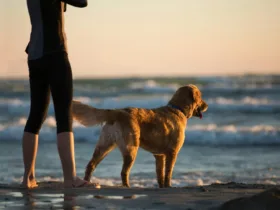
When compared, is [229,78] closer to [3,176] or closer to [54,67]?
[3,176]

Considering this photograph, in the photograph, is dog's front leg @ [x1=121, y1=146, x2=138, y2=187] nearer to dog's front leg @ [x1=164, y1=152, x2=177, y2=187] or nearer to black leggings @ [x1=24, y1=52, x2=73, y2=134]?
dog's front leg @ [x1=164, y1=152, x2=177, y2=187]

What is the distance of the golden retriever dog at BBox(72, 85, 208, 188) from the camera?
22.3 feet

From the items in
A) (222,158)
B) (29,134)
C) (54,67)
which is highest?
(54,67)

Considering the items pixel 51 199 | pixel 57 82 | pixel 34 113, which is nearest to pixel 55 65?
pixel 57 82

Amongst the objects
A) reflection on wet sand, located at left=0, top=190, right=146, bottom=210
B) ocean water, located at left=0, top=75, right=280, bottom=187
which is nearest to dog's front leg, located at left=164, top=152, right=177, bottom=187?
ocean water, located at left=0, top=75, right=280, bottom=187

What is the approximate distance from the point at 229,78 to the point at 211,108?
687 inches

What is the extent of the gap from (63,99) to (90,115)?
942 mm

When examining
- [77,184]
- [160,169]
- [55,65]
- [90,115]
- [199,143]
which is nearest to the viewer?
[55,65]

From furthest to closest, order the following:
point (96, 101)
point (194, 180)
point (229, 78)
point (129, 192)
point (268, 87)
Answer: point (229, 78) → point (268, 87) → point (96, 101) → point (194, 180) → point (129, 192)

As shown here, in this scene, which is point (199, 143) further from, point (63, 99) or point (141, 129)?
point (63, 99)

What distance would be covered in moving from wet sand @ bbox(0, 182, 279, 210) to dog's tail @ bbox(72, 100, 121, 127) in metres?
0.92

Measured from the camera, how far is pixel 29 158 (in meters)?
6.04

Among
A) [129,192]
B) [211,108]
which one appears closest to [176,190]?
[129,192]

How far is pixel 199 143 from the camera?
14.4 metres
